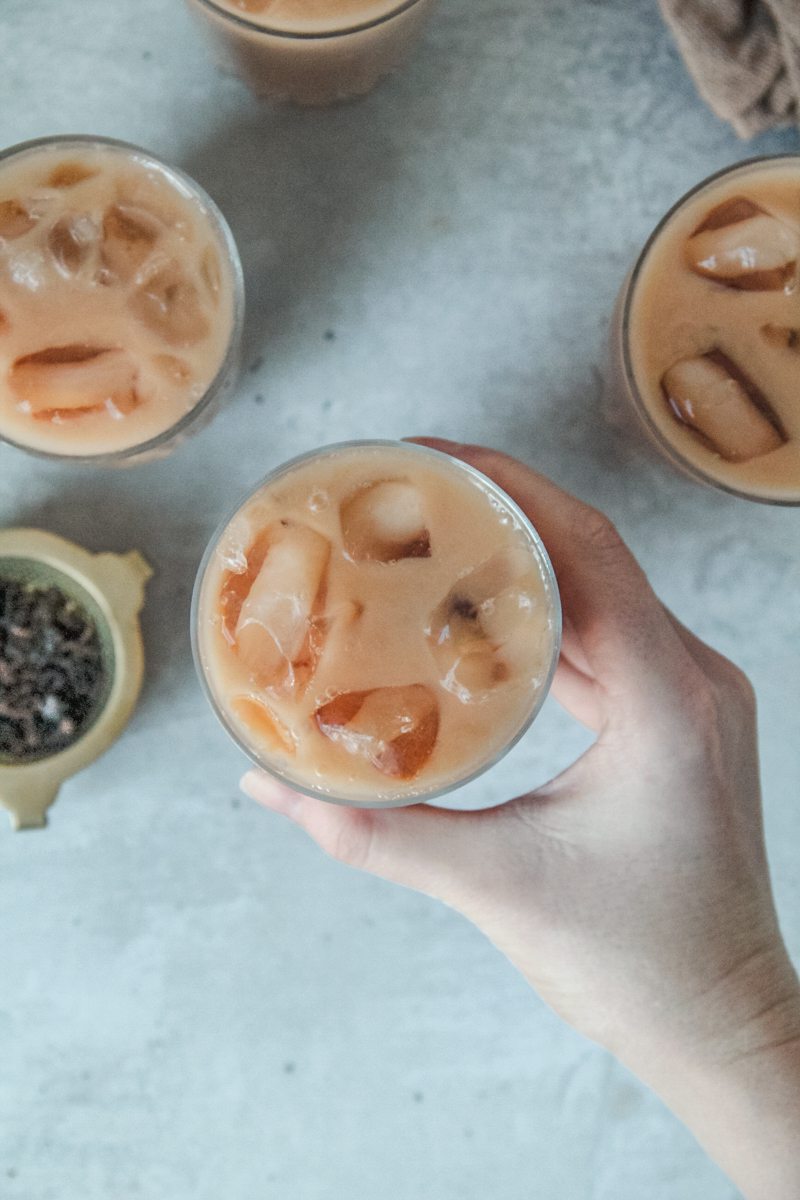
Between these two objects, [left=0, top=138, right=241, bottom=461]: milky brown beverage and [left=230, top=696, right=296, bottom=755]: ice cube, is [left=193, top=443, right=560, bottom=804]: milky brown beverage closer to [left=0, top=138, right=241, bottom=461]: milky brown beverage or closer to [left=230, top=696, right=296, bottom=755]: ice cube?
[left=230, top=696, right=296, bottom=755]: ice cube

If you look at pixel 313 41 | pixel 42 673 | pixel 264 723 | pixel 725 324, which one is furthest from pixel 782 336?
pixel 42 673

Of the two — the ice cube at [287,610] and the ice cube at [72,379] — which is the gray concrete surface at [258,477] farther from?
the ice cube at [287,610]

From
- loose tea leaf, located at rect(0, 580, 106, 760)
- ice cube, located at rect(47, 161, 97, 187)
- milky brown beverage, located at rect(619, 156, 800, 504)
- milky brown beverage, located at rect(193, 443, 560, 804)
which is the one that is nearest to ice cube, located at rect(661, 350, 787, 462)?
milky brown beverage, located at rect(619, 156, 800, 504)

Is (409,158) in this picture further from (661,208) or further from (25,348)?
(25,348)

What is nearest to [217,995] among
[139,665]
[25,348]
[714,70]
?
[139,665]

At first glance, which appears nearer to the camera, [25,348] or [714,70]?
[25,348]

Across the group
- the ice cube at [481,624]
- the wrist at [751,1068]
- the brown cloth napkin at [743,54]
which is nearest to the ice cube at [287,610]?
the ice cube at [481,624]

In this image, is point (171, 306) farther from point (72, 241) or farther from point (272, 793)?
point (272, 793)
